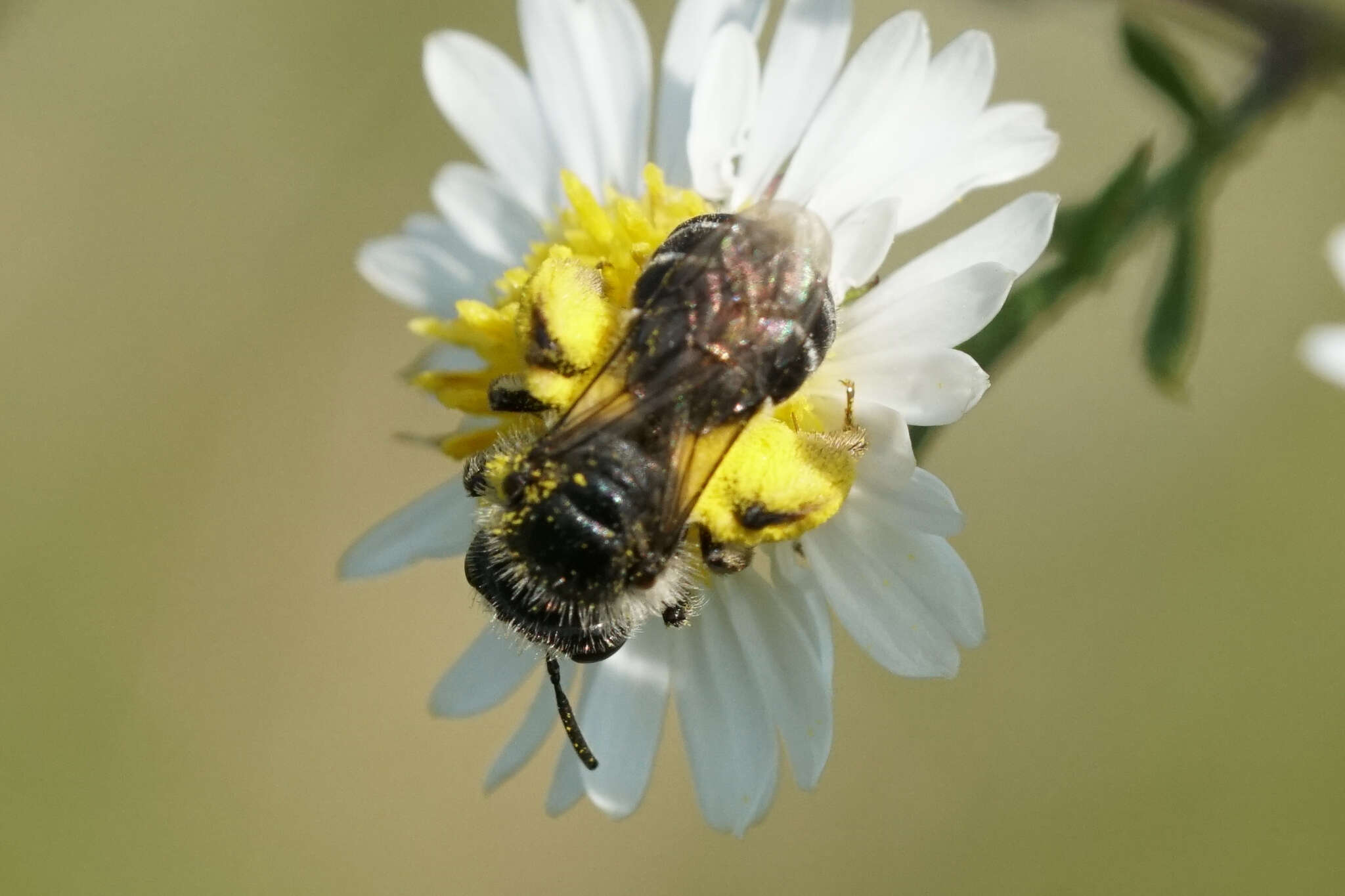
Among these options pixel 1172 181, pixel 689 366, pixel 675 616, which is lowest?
pixel 675 616

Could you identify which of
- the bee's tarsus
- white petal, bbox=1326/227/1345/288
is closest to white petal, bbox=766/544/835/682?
the bee's tarsus

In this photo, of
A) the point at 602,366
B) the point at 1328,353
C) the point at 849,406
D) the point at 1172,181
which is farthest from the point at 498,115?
the point at 1328,353

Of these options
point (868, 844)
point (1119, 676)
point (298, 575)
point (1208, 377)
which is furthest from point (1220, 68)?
point (298, 575)

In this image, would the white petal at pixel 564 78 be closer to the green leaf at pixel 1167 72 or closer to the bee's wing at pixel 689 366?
the bee's wing at pixel 689 366

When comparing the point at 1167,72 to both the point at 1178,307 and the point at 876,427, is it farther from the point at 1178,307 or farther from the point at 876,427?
the point at 876,427

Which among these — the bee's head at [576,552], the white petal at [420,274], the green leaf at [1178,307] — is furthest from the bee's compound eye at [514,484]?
the green leaf at [1178,307]

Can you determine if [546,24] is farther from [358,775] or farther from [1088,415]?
[358,775]
